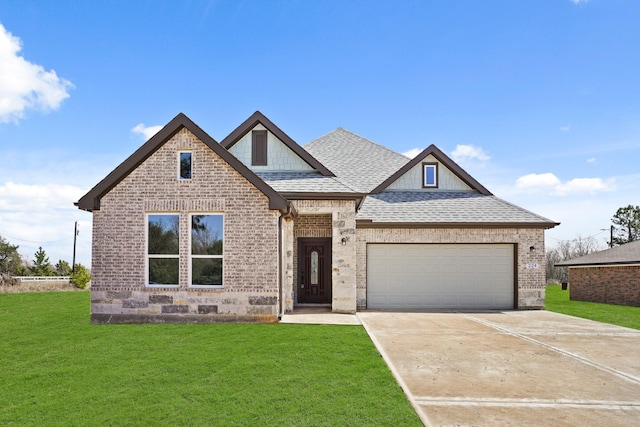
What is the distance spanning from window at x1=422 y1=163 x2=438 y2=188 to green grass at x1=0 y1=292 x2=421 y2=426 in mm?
9346

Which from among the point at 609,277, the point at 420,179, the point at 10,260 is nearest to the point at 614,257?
the point at 609,277

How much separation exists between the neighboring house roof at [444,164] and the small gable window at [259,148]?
4875mm

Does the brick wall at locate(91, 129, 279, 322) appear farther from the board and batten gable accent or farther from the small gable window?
the board and batten gable accent

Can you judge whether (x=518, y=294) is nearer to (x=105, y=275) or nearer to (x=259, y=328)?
(x=259, y=328)

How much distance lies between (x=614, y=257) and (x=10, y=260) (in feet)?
151

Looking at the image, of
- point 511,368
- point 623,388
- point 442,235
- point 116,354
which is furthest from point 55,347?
point 442,235

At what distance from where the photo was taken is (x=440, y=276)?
15.0 m

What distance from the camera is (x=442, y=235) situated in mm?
14891

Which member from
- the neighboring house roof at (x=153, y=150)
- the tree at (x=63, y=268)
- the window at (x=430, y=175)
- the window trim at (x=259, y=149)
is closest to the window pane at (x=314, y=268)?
the window trim at (x=259, y=149)

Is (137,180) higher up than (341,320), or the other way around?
(137,180)

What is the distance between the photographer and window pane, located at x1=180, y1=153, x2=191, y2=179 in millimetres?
10938

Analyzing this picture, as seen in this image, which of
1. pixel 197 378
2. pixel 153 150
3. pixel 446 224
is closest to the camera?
pixel 197 378

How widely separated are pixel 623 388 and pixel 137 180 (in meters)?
11.1

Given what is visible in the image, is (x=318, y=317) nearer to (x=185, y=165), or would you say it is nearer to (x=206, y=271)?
(x=206, y=271)
